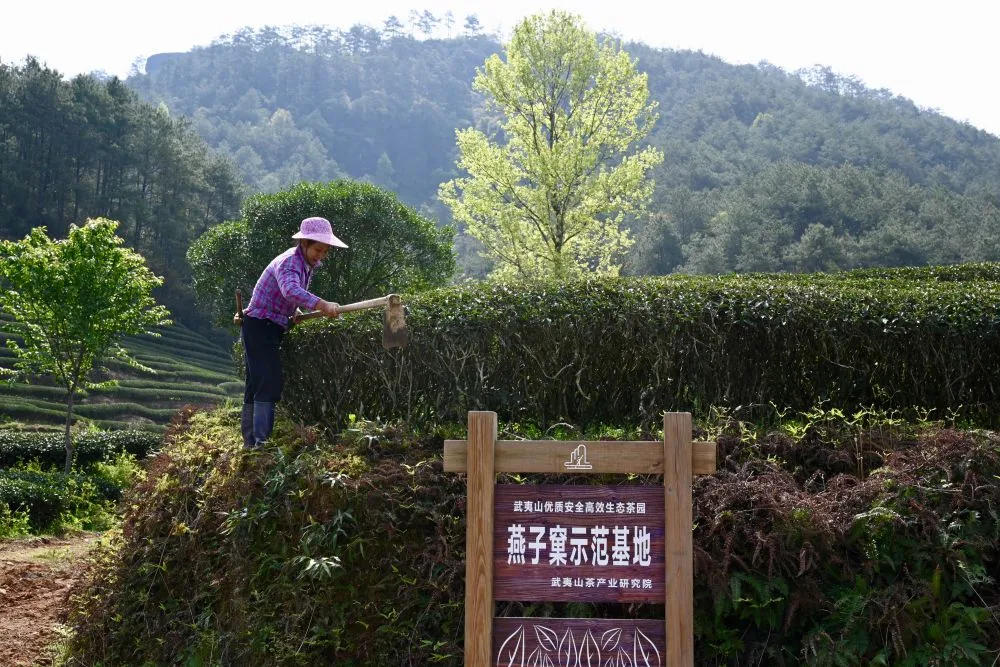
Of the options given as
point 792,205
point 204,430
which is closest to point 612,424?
point 204,430

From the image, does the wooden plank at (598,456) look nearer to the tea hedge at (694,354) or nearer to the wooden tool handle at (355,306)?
the wooden tool handle at (355,306)

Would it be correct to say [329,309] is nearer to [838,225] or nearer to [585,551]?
[585,551]

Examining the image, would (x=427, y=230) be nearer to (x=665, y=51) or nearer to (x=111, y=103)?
(x=111, y=103)

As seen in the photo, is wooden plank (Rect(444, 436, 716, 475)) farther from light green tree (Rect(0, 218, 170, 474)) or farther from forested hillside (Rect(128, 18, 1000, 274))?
forested hillside (Rect(128, 18, 1000, 274))

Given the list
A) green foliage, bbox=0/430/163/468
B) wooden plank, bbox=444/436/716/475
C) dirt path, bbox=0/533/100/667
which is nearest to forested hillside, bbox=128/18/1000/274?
green foliage, bbox=0/430/163/468

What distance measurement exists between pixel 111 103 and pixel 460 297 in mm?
44780

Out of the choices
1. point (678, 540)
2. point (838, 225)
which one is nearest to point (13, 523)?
point (678, 540)

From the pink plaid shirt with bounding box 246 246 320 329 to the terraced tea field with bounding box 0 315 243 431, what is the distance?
1648 centimetres

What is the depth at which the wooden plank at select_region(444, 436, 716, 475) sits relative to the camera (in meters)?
3.49

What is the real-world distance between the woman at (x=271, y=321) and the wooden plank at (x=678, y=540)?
99.1 inches

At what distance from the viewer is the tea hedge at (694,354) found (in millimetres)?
5156

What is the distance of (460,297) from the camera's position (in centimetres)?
561

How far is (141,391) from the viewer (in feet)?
94.4

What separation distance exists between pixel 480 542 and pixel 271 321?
258cm
